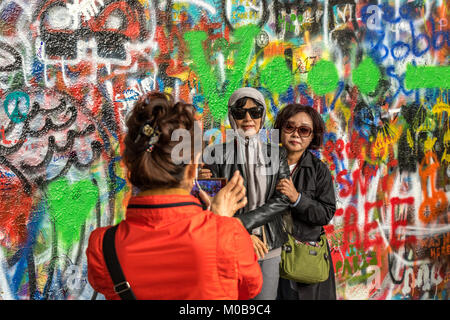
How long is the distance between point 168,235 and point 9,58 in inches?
110

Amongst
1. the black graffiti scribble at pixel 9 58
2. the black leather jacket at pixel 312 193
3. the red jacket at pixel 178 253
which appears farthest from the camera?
the black graffiti scribble at pixel 9 58

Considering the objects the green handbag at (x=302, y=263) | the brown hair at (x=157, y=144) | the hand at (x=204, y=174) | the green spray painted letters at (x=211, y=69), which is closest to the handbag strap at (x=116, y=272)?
the brown hair at (x=157, y=144)

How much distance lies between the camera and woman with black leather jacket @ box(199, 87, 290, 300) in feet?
11.3

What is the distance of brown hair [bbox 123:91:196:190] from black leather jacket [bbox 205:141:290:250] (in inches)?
55.7

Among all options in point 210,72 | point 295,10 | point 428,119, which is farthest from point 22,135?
point 428,119

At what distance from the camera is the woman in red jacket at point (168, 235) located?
1913 millimetres

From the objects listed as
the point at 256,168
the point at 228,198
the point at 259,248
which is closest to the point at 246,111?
the point at 256,168

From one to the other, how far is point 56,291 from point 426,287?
12.6ft

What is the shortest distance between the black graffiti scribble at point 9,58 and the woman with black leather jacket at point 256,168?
5.85 feet

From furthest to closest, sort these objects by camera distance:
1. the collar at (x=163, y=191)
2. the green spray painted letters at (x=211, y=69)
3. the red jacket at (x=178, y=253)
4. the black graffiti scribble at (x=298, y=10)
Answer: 1. the black graffiti scribble at (x=298, y=10)
2. the green spray painted letters at (x=211, y=69)
3. the collar at (x=163, y=191)
4. the red jacket at (x=178, y=253)

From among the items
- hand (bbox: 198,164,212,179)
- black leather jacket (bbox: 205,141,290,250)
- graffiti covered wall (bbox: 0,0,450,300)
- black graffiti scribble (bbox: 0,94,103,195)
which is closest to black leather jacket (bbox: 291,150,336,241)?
black leather jacket (bbox: 205,141,290,250)

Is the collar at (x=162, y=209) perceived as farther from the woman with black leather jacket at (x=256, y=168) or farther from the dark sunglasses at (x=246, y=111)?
the dark sunglasses at (x=246, y=111)

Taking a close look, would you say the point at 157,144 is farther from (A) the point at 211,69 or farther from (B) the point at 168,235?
(A) the point at 211,69

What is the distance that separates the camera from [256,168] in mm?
3494
